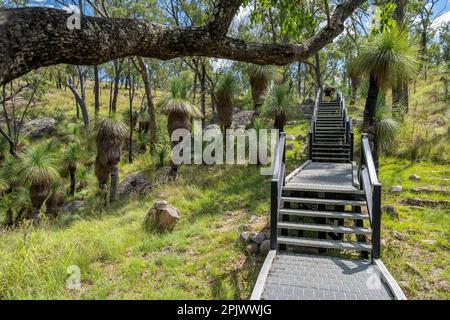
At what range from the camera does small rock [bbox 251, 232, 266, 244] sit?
201 inches

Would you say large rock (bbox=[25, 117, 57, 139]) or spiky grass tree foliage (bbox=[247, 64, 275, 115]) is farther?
large rock (bbox=[25, 117, 57, 139])

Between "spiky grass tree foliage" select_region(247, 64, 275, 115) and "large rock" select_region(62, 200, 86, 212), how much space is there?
1017cm

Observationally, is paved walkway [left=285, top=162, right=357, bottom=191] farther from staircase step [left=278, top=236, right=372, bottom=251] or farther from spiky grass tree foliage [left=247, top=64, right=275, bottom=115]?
spiky grass tree foliage [left=247, top=64, right=275, bottom=115]

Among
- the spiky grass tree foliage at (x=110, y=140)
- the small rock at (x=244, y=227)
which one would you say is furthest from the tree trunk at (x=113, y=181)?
the small rock at (x=244, y=227)

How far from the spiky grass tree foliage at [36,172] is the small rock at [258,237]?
28.4 feet

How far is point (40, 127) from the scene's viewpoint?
89.2 feet

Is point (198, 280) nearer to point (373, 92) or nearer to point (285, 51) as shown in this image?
point (285, 51)

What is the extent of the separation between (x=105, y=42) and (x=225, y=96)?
11370 millimetres

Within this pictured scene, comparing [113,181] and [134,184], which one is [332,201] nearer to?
[113,181]

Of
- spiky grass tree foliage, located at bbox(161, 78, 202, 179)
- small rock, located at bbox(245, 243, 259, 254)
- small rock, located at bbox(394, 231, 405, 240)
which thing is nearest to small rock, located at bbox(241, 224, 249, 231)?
small rock, located at bbox(245, 243, 259, 254)

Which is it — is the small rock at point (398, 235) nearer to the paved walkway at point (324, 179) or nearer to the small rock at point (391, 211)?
the small rock at point (391, 211)

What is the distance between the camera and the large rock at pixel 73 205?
12902 mm

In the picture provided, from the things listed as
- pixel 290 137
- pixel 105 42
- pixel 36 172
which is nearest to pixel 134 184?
pixel 36 172
